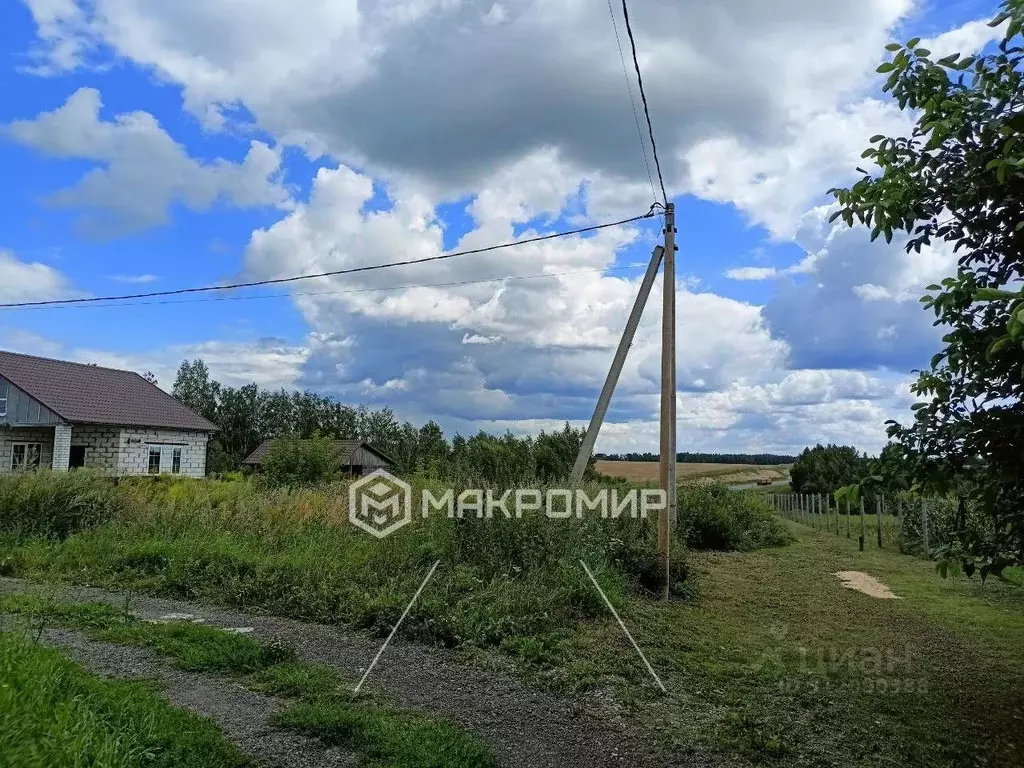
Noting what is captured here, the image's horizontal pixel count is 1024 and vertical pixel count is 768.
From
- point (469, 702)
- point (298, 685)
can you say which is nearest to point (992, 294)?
point (469, 702)

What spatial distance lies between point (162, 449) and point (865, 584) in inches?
1071

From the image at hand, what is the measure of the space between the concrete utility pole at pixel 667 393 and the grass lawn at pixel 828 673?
87 cm

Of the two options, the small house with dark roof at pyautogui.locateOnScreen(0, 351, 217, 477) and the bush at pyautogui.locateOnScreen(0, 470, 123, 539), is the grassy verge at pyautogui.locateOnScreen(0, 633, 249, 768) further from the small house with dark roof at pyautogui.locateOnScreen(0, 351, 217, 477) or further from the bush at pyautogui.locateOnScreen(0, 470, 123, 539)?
the small house with dark roof at pyautogui.locateOnScreen(0, 351, 217, 477)

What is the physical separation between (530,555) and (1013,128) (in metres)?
6.45

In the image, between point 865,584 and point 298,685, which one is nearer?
point 298,685

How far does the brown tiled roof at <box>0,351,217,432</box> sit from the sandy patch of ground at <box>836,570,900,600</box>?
2563cm

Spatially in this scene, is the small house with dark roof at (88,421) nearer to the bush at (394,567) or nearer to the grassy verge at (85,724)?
the bush at (394,567)

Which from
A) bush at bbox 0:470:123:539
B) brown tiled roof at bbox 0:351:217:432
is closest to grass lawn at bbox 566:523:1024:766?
bush at bbox 0:470:123:539

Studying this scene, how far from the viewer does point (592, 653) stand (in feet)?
20.2

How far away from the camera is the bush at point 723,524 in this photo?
54.2ft

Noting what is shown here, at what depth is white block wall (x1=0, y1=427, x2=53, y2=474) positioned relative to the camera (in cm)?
2689

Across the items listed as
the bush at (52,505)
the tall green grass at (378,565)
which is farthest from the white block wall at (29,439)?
the tall green grass at (378,565)

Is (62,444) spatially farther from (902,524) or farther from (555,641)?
(902,524)

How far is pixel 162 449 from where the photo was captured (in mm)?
29672
